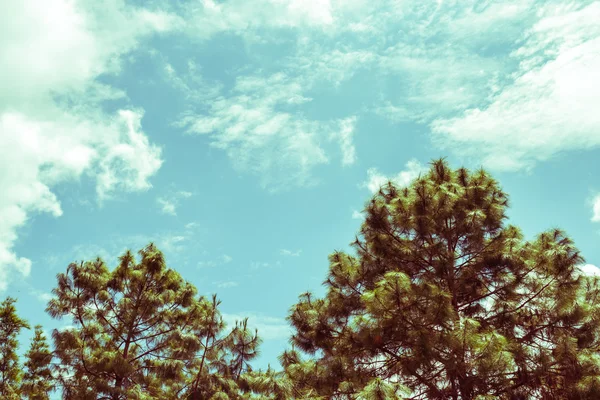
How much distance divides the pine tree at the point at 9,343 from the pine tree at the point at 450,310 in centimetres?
1704

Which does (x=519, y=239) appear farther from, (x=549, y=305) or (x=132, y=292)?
(x=132, y=292)

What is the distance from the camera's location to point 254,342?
53.4 feet

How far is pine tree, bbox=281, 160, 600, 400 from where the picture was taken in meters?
8.04

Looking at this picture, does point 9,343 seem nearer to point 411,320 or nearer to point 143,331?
point 143,331

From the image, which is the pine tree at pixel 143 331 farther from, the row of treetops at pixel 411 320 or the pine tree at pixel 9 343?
the pine tree at pixel 9 343

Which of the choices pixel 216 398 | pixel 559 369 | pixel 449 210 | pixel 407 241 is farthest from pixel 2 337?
pixel 559 369

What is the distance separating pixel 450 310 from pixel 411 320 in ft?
2.77

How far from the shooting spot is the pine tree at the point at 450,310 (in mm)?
8039

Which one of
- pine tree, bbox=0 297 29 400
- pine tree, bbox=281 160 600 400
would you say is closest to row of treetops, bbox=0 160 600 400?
pine tree, bbox=281 160 600 400

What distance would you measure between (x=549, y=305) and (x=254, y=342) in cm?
1076

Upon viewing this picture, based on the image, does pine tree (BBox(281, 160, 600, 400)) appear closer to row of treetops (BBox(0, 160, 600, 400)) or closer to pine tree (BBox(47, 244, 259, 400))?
row of treetops (BBox(0, 160, 600, 400))

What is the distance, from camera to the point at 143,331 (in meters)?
14.9

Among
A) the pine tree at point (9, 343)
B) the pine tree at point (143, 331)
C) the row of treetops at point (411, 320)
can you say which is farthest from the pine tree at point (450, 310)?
the pine tree at point (9, 343)

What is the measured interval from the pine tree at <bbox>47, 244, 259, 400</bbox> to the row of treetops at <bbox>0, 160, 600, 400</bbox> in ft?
0.16
